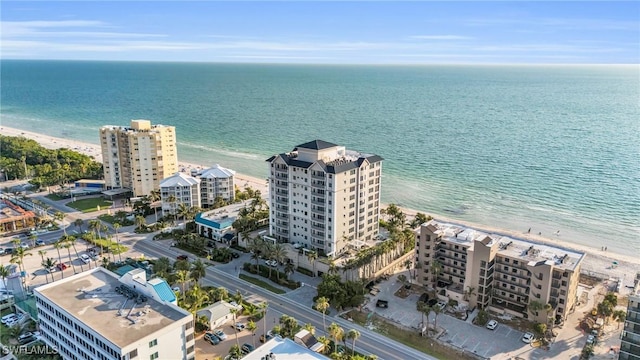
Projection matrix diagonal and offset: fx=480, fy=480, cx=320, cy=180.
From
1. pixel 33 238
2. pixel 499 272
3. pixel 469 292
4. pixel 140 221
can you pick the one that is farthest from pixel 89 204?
pixel 499 272

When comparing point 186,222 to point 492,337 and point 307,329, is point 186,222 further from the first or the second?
Result: point 492,337

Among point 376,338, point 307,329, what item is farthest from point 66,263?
point 376,338

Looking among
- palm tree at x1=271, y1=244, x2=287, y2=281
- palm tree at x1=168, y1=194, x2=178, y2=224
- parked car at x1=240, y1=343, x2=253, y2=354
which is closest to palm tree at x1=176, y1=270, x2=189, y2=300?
parked car at x1=240, y1=343, x2=253, y2=354

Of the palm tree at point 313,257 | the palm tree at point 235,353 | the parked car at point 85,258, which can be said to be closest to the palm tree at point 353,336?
the palm tree at point 235,353

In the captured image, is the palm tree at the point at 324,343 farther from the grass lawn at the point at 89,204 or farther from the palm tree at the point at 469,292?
the grass lawn at the point at 89,204

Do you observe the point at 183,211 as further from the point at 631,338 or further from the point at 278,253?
the point at 631,338

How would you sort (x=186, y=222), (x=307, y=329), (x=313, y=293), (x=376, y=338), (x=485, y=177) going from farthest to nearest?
(x=485, y=177), (x=186, y=222), (x=313, y=293), (x=376, y=338), (x=307, y=329)
